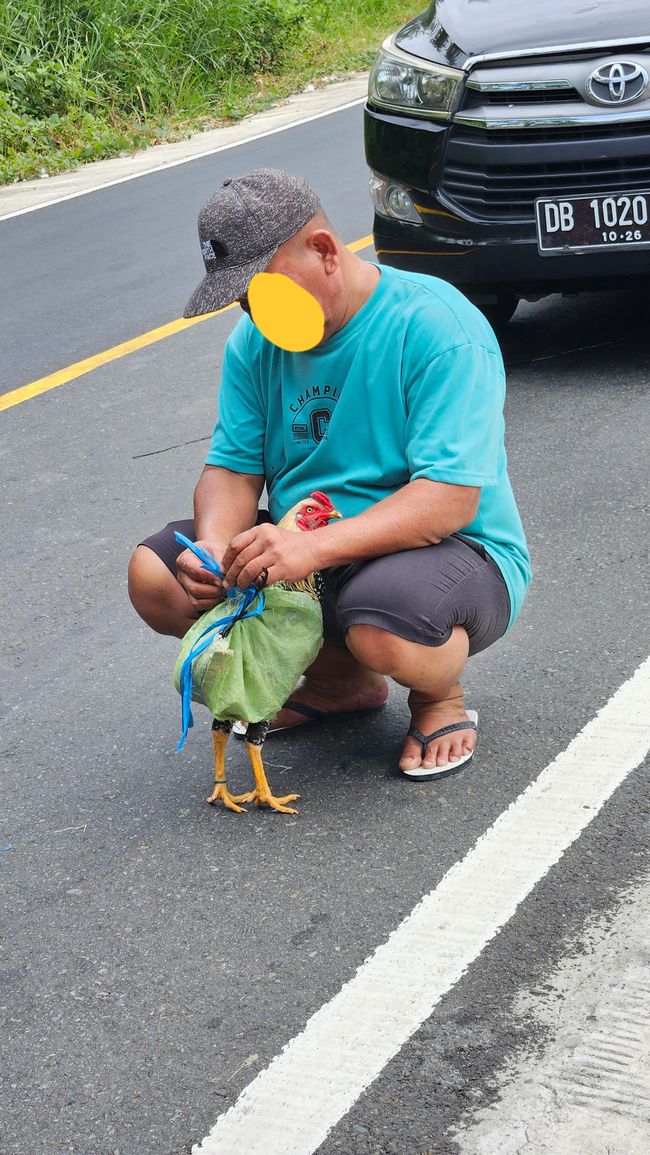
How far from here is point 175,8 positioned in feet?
49.6

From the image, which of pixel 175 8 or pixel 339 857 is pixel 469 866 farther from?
pixel 175 8

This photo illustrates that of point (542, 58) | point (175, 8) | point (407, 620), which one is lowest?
point (175, 8)

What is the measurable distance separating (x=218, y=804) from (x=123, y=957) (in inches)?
19.4

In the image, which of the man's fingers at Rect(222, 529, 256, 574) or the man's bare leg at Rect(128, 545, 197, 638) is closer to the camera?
the man's fingers at Rect(222, 529, 256, 574)

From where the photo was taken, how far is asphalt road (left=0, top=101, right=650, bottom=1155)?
2.09 meters

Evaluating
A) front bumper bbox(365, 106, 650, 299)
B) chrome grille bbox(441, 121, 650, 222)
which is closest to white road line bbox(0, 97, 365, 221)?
front bumper bbox(365, 106, 650, 299)

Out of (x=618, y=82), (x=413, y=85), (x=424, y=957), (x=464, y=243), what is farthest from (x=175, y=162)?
(x=424, y=957)

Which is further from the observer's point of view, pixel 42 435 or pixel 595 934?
pixel 42 435

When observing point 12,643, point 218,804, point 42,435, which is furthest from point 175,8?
point 218,804

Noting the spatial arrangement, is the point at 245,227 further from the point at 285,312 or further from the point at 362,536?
the point at 362,536

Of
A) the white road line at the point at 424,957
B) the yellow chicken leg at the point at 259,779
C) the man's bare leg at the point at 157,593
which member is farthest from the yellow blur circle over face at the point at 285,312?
the white road line at the point at 424,957

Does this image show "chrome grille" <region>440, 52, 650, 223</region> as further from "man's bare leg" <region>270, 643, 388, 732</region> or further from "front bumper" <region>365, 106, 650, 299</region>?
"man's bare leg" <region>270, 643, 388, 732</region>

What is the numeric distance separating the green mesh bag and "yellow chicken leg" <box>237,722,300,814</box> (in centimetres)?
4

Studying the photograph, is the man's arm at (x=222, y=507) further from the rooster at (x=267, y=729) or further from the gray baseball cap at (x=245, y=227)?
the gray baseball cap at (x=245, y=227)
